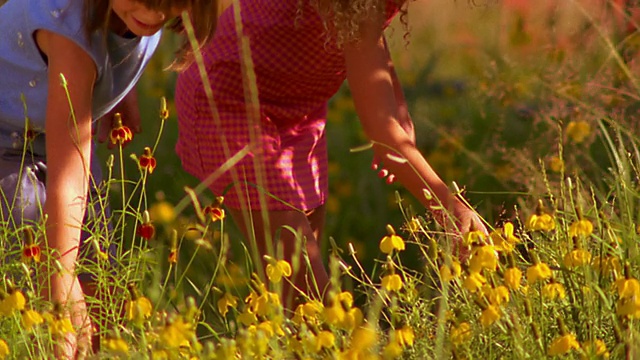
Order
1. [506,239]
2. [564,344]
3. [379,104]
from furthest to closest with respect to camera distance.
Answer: [379,104], [506,239], [564,344]

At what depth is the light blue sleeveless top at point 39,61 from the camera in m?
2.06

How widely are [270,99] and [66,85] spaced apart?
0.71m

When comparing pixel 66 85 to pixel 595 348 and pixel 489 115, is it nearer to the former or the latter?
pixel 595 348

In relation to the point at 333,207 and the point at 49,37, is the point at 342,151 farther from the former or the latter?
the point at 49,37

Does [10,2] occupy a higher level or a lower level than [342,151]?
higher

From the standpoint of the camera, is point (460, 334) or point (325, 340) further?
point (460, 334)

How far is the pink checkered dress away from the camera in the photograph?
245 centimetres

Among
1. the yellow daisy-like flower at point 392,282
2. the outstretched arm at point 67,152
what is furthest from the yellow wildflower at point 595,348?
the outstretched arm at point 67,152

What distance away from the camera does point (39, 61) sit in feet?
7.06

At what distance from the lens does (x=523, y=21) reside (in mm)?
3910

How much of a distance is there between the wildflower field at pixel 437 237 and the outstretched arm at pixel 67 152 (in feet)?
0.17

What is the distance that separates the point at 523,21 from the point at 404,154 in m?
1.96

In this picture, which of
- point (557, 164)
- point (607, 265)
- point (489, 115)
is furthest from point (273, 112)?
point (489, 115)

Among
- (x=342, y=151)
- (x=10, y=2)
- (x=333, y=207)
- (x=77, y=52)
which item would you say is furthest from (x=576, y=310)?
(x=342, y=151)
